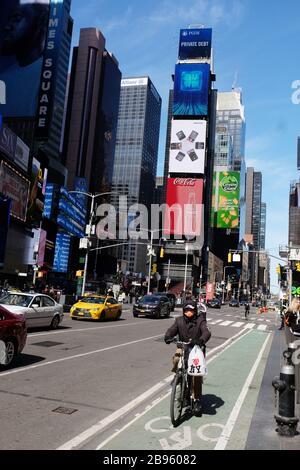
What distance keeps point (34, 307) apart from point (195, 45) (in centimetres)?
14836

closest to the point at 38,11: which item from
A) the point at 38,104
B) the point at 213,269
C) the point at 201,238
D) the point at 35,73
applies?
the point at 35,73

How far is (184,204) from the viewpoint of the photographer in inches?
5138

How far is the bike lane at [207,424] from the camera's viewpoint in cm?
589

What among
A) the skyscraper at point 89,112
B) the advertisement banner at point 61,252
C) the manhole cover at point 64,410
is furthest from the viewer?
the skyscraper at point 89,112

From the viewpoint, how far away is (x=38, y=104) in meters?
88.9

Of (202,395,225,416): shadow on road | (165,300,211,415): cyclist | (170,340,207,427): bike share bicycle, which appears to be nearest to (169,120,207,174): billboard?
(202,395,225,416): shadow on road

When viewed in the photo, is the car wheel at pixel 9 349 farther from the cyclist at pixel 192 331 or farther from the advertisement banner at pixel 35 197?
the advertisement banner at pixel 35 197

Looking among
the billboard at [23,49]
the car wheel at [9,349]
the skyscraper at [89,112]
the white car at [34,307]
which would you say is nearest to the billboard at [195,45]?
the skyscraper at [89,112]

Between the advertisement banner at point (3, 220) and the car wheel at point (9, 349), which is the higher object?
the advertisement banner at point (3, 220)

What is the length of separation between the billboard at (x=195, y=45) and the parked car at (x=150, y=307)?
13176 centimetres

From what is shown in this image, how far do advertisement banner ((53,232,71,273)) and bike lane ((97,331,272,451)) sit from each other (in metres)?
90.6
